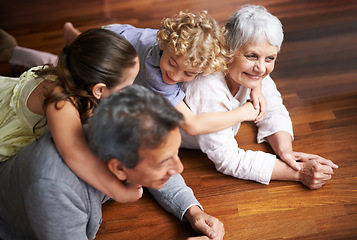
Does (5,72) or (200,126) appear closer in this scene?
(200,126)

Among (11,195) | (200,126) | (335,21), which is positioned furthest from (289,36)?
(11,195)

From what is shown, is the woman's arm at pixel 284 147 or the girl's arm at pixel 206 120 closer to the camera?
the girl's arm at pixel 206 120

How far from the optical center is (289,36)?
245 centimetres

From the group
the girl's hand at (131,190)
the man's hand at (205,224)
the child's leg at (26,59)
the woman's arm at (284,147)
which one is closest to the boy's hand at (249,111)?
the woman's arm at (284,147)

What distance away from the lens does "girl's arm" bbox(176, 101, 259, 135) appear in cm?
160

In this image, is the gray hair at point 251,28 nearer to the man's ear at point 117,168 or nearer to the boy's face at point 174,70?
the boy's face at point 174,70

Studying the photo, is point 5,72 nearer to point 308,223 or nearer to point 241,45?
point 241,45

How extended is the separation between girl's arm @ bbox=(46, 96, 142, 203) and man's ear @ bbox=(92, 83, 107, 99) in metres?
0.11

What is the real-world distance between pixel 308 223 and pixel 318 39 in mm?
1262

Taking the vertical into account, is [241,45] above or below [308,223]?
above

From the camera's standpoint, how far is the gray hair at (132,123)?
3.38ft

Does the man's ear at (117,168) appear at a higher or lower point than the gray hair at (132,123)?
lower

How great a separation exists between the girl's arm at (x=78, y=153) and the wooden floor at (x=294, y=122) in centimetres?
41

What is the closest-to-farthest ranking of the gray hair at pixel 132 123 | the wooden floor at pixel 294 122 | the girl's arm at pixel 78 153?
the gray hair at pixel 132 123 → the girl's arm at pixel 78 153 → the wooden floor at pixel 294 122
